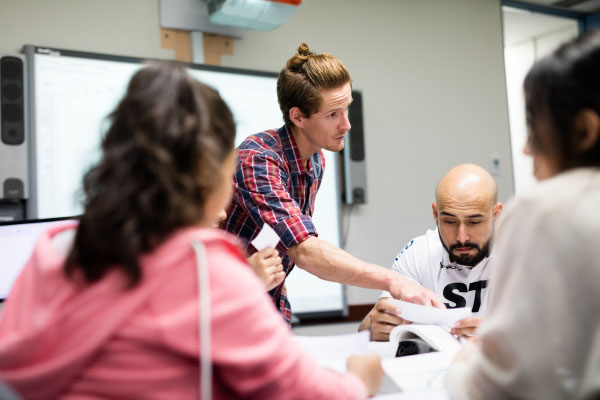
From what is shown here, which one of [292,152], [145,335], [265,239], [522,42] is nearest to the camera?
[145,335]

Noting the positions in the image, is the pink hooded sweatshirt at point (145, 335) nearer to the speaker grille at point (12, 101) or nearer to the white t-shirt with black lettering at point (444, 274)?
the white t-shirt with black lettering at point (444, 274)

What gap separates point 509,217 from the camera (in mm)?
696

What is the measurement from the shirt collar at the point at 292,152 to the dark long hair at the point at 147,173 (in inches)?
42.8

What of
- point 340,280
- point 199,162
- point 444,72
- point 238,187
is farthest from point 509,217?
point 444,72

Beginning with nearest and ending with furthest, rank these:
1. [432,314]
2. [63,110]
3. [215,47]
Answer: [432,314], [63,110], [215,47]

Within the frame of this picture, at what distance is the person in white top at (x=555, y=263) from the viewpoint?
623 mm

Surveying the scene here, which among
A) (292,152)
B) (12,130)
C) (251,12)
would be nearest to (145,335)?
(292,152)

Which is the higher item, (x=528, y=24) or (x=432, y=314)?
(x=528, y=24)

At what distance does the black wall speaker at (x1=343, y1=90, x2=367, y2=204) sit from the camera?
140 inches

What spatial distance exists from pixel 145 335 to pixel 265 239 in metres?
0.85

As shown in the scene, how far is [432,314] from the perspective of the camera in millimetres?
1264

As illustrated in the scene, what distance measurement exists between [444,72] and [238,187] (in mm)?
2912

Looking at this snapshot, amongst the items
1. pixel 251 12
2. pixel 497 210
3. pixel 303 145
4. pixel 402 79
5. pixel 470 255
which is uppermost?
pixel 251 12

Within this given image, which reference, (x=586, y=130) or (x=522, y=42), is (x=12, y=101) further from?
(x=522, y=42)
